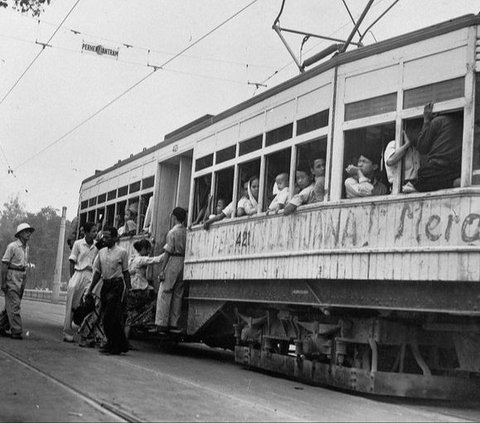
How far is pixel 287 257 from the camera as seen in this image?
8.40 metres

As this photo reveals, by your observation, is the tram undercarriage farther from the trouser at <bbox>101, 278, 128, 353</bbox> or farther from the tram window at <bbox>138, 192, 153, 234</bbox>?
the tram window at <bbox>138, 192, 153, 234</bbox>

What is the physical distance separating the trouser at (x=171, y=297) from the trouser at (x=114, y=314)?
3.06ft

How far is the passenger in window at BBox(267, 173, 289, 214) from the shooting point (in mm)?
8688

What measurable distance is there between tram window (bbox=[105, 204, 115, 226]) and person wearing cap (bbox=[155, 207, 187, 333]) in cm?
414

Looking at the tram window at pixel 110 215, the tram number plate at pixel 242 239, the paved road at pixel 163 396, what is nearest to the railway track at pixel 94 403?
the paved road at pixel 163 396

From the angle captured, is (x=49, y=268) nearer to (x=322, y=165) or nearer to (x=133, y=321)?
(x=133, y=321)

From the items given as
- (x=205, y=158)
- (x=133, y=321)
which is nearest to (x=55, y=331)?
(x=133, y=321)

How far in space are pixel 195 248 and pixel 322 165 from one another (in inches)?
121

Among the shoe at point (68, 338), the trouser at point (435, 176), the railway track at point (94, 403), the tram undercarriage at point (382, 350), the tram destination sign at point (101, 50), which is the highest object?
the tram destination sign at point (101, 50)

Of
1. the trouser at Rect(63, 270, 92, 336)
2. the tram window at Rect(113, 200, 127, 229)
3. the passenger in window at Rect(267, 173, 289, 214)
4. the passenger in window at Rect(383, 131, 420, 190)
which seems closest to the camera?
the passenger in window at Rect(383, 131, 420, 190)

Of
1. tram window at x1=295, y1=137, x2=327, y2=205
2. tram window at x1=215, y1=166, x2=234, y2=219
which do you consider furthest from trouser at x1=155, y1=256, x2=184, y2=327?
tram window at x1=295, y1=137, x2=327, y2=205

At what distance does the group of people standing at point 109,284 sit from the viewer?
10.0 metres

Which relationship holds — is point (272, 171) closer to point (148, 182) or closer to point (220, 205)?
point (220, 205)

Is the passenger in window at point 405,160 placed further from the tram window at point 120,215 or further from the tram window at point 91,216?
the tram window at point 91,216
